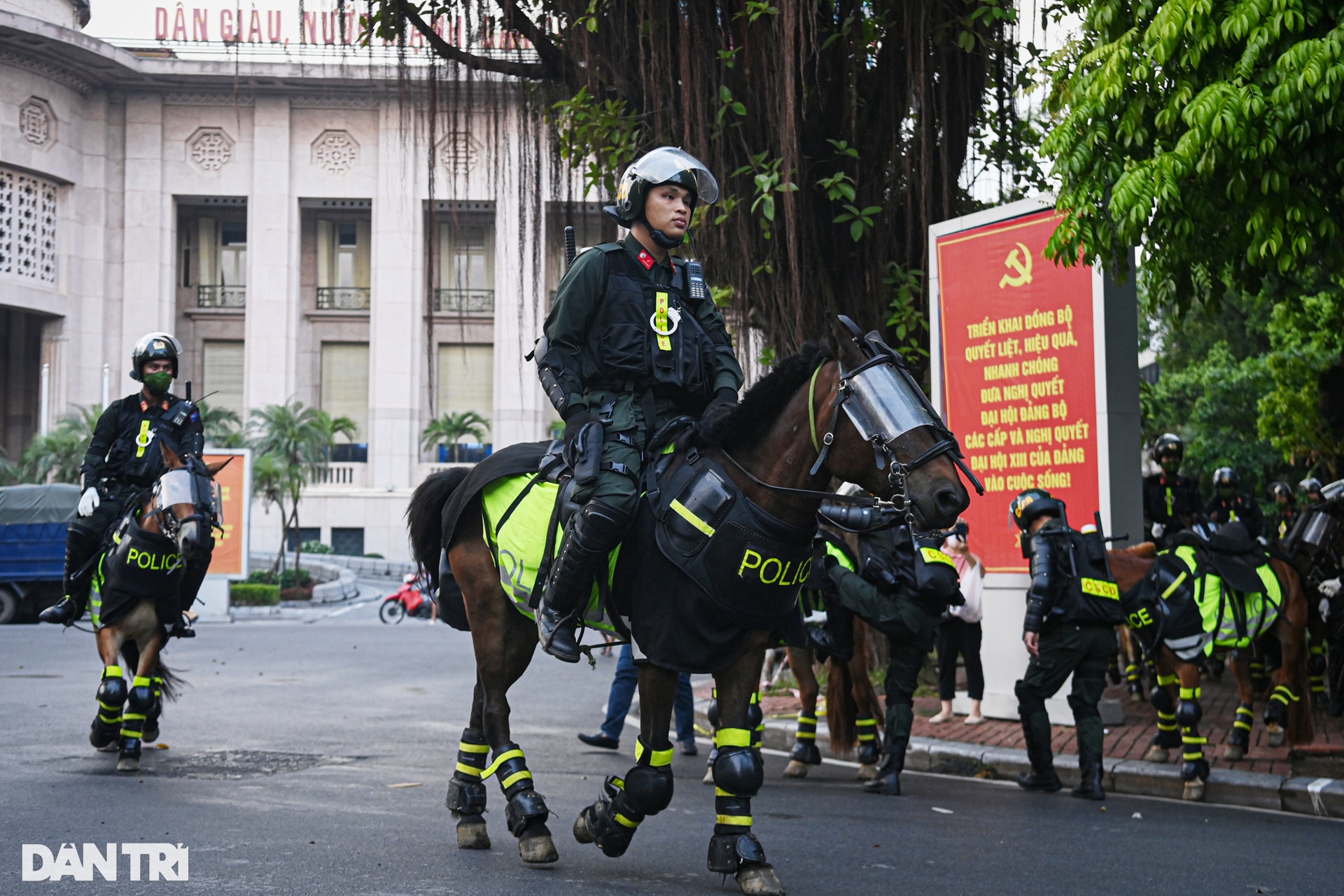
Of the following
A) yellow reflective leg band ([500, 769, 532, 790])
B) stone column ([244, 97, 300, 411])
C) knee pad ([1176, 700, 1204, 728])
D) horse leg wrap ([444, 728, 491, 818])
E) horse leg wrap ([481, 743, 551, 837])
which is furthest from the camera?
stone column ([244, 97, 300, 411])

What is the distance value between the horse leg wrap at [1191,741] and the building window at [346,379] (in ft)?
186

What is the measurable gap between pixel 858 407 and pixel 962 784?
548 cm

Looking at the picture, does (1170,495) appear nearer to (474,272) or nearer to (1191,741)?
(1191,741)

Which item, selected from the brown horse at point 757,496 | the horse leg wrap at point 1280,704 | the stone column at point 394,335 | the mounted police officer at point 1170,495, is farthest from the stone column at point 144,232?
the brown horse at point 757,496

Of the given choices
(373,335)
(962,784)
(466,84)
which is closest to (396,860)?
(962,784)

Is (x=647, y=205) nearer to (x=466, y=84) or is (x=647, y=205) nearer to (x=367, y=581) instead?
(x=466, y=84)

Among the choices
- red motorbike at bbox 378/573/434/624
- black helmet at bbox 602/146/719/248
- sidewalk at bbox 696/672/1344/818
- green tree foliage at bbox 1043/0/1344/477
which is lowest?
red motorbike at bbox 378/573/434/624

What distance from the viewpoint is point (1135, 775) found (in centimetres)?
944

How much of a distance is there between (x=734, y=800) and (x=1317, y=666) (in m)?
11.1

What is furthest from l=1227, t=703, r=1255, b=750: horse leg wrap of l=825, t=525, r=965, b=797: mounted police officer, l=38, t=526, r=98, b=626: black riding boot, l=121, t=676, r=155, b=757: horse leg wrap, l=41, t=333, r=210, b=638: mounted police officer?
l=38, t=526, r=98, b=626: black riding boot

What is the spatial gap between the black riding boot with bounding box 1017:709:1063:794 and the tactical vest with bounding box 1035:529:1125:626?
0.73m

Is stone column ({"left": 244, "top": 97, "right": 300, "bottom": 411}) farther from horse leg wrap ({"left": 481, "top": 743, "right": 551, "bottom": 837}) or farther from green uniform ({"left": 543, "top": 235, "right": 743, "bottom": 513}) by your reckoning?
green uniform ({"left": 543, "top": 235, "right": 743, "bottom": 513})

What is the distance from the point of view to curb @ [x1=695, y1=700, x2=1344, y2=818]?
8.48m

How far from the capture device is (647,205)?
5.80 m
